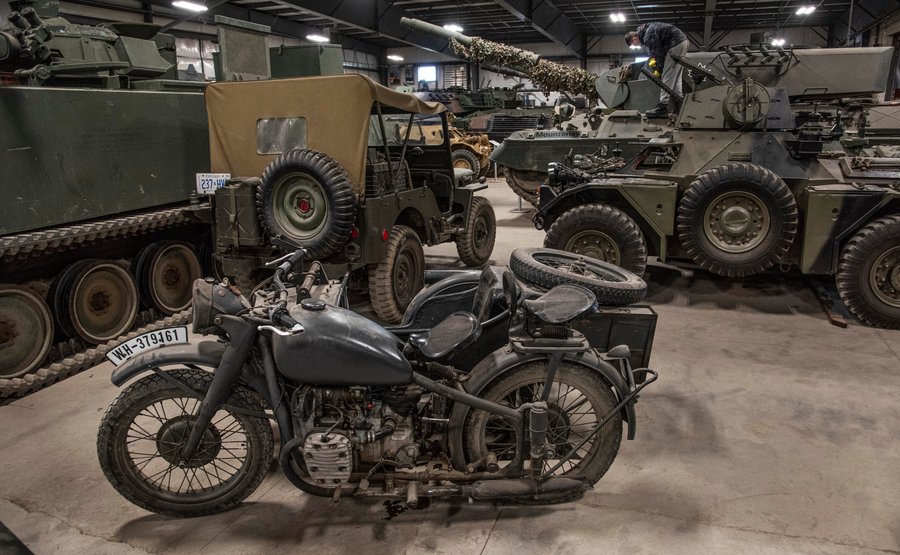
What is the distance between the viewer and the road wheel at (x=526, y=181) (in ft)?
36.7

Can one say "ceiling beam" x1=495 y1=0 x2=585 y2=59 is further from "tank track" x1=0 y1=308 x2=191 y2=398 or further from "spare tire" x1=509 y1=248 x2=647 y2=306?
"tank track" x1=0 y1=308 x2=191 y2=398

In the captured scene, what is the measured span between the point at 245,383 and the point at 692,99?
20.6ft

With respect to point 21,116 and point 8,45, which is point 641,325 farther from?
point 8,45

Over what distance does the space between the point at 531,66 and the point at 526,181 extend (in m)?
2.96

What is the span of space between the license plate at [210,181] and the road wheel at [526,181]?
627 centimetres

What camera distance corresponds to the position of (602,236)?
6684 mm

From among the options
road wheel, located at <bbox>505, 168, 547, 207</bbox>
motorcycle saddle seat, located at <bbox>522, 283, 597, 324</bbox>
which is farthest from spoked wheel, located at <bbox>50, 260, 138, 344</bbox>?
road wheel, located at <bbox>505, 168, 547, 207</bbox>

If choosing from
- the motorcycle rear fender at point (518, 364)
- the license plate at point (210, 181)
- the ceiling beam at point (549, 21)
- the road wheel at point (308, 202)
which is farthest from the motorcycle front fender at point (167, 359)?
the ceiling beam at point (549, 21)

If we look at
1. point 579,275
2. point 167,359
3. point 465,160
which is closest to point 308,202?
point 579,275

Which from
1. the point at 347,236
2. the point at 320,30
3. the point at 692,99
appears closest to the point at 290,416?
the point at 347,236

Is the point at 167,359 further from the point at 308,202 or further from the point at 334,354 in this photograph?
the point at 308,202

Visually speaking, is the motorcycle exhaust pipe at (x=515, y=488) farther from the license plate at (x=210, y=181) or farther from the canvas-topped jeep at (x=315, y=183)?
the license plate at (x=210, y=181)

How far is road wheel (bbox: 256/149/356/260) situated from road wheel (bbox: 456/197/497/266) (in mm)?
2647

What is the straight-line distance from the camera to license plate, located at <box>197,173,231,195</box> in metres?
5.80
